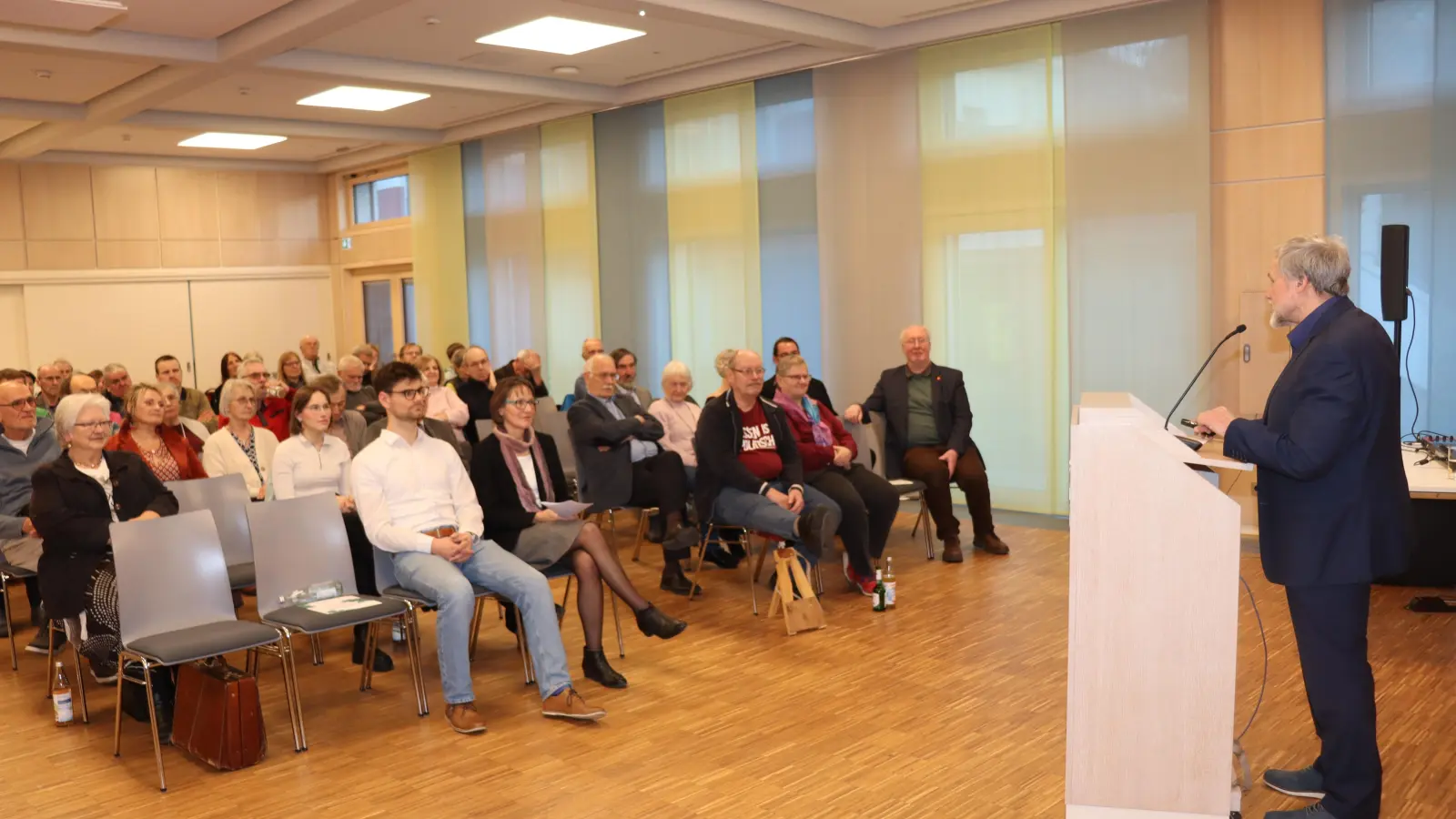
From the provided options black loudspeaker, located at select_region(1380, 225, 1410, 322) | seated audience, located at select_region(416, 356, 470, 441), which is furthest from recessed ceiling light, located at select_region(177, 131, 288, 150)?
black loudspeaker, located at select_region(1380, 225, 1410, 322)

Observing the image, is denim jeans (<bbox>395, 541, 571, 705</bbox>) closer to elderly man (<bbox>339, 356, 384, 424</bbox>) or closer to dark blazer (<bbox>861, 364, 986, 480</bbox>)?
dark blazer (<bbox>861, 364, 986, 480</bbox>)

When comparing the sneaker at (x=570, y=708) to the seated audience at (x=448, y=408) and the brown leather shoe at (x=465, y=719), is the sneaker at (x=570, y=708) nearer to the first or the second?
the brown leather shoe at (x=465, y=719)

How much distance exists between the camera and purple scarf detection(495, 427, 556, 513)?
5.16 meters

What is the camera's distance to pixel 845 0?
7.61m

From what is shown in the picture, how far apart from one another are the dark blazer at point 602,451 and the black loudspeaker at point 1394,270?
4.03 meters

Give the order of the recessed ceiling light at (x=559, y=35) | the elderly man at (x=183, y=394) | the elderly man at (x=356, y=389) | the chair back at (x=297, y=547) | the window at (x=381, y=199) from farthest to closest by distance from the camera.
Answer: the window at (x=381, y=199) → the elderly man at (x=183, y=394) → the elderly man at (x=356, y=389) → the recessed ceiling light at (x=559, y=35) → the chair back at (x=297, y=547)

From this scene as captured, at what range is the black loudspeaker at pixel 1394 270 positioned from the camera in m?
5.96

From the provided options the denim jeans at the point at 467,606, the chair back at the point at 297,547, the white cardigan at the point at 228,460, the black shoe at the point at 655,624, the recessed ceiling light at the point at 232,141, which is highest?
the recessed ceiling light at the point at 232,141

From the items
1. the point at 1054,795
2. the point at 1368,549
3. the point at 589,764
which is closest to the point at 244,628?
the point at 589,764

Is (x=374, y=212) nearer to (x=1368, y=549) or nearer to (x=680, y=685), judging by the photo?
(x=680, y=685)

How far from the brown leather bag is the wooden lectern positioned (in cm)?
289

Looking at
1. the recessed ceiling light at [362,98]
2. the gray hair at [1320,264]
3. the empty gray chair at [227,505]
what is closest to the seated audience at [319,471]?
the empty gray chair at [227,505]

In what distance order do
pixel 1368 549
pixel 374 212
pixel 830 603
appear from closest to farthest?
pixel 1368 549
pixel 830 603
pixel 374 212

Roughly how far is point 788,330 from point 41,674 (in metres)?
6.03
